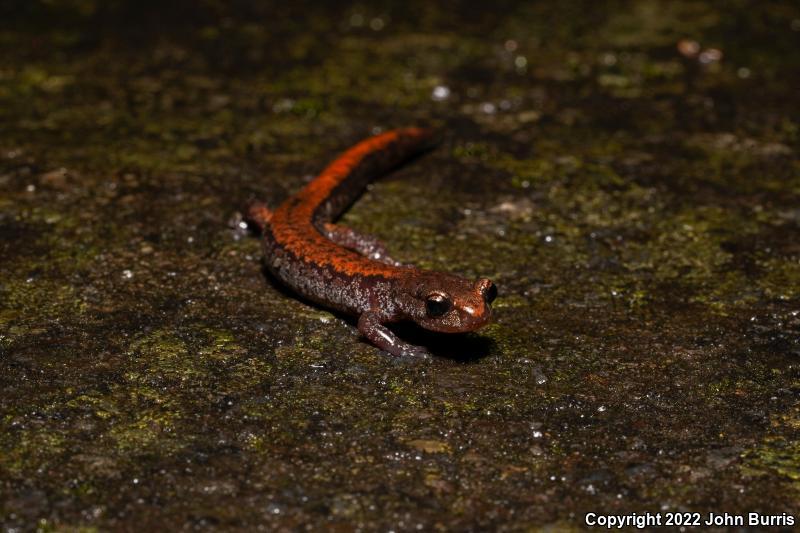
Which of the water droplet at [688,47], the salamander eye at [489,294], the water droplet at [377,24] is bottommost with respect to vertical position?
the salamander eye at [489,294]

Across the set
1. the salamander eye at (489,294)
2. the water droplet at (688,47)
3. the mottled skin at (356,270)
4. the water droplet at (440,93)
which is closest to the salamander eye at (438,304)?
the mottled skin at (356,270)

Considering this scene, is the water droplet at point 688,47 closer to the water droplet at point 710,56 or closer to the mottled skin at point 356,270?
the water droplet at point 710,56

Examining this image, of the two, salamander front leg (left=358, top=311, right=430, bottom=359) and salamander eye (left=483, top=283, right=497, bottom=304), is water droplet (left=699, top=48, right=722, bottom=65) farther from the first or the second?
salamander front leg (left=358, top=311, right=430, bottom=359)

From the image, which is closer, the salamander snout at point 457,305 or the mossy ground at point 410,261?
the mossy ground at point 410,261

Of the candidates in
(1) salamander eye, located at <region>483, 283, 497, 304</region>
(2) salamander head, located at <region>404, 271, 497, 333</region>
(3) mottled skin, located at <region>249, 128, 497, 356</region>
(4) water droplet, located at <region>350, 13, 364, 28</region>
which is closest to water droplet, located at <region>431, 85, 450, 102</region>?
(3) mottled skin, located at <region>249, 128, 497, 356</region>

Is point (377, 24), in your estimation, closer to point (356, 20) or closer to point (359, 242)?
point (356, 20)

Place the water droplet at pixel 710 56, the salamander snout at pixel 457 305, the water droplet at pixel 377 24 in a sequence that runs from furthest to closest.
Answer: the water droplet at pixel 377 24 → the water droplet at pixel 710 56 → the salamander snout at pixel 457 305
